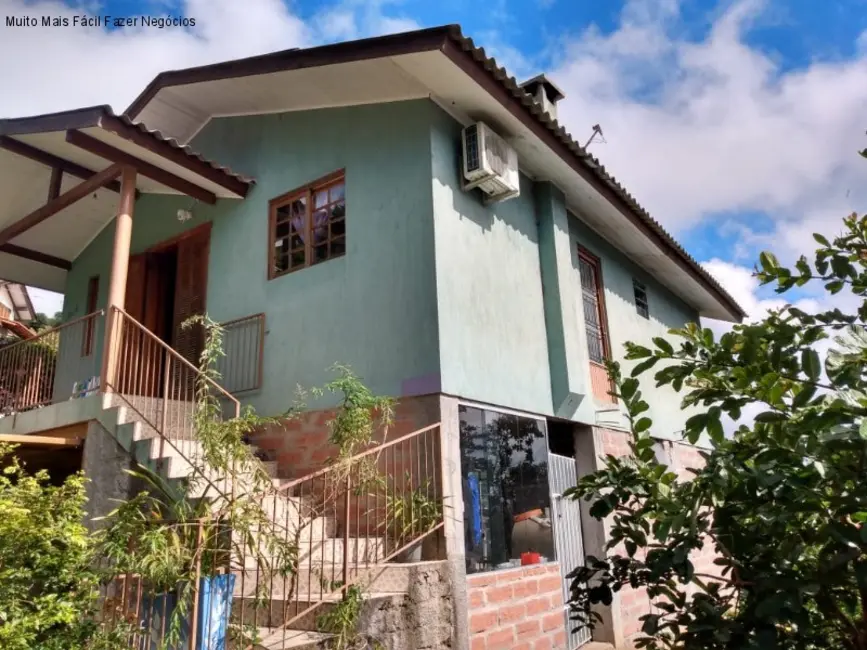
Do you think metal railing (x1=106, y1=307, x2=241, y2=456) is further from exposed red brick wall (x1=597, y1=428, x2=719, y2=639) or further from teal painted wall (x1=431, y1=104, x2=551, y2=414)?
exposed red brick wall (x1=597, y1=428, x2=719, y2=639)

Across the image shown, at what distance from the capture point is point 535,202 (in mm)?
8305

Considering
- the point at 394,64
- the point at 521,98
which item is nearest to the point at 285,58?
the point at 394,64

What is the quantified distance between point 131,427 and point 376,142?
3825mm

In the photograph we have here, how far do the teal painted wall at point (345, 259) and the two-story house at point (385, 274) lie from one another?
0.09 feet

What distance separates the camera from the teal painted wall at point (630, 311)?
31.8 ft

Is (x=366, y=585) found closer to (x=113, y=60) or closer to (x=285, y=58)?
(x=285, y=58)

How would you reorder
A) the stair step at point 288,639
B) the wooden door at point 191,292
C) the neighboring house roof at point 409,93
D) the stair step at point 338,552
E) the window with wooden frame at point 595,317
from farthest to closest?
the window with wooden frame at point 595,317
the wooden door at point 191,292
the neighboring house roof at point 409,93
the stair step at point 338,552
the stair step at point 288,639

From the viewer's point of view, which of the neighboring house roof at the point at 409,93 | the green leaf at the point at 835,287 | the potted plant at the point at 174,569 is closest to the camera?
the green leaf at the point at 835,287

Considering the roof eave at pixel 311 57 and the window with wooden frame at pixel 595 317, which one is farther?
the window with wooden frame at pixel 595 317

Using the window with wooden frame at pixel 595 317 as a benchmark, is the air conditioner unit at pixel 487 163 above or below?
above

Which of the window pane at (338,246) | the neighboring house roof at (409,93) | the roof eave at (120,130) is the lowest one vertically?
the window pane at (338,246)

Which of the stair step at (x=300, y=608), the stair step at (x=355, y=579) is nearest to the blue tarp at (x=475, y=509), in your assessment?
the stair step at (x=355, y=579)

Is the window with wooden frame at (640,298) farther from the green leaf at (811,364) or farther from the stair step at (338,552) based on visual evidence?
the green leaf at (811,364)

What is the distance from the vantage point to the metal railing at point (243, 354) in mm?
7547
